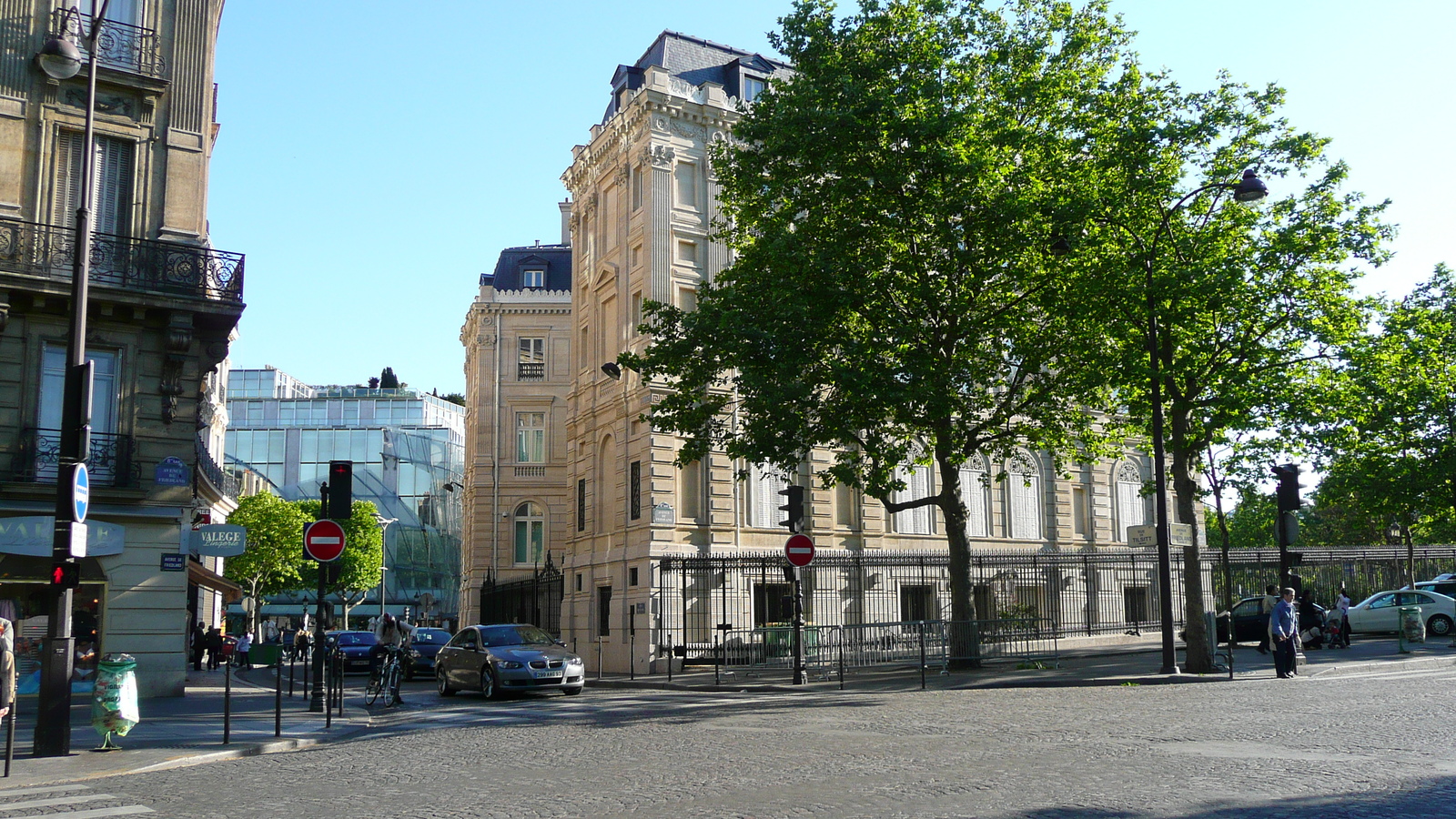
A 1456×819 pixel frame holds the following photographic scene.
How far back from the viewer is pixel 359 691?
A: 2683 centimetres

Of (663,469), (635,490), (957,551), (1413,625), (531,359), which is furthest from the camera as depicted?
(531,359)

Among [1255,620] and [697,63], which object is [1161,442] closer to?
[1255,620]

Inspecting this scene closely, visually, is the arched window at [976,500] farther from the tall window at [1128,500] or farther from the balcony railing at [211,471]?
the balcony railing at [211,471]

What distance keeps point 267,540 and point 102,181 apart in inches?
1780

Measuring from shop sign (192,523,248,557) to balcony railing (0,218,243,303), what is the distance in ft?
13.7

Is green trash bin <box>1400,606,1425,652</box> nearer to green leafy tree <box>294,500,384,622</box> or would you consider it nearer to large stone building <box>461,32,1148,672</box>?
large stone building <box>461,32,1148,672</box>

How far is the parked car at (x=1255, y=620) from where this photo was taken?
2939 cm

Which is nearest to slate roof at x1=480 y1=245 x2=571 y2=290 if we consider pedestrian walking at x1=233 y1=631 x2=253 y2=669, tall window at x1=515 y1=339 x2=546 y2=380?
tall window at x1=515 y1=339 x2=546 y2=380

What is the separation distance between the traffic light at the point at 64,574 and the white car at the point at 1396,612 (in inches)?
1205

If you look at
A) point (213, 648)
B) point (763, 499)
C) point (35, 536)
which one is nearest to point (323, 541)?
point (35, 536)

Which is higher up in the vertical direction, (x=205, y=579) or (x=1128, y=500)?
(x=1128, y=500)

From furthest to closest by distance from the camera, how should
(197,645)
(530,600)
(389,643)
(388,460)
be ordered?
(388,460), (530,600), (197,645), (389,643)

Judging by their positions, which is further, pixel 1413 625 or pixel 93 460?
pixel 1413 625

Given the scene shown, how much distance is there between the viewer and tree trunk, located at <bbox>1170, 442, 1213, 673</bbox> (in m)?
21.5
